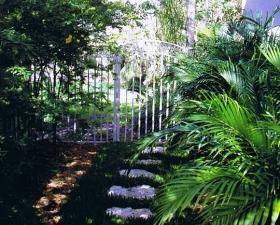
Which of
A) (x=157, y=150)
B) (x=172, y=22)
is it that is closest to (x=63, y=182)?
(x=157, y=150)

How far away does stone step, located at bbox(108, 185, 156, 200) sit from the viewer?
5.48 metres

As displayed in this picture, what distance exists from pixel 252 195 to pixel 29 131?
4.36 m

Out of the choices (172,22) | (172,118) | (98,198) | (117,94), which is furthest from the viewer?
(172,22)

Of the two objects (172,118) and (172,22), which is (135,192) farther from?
(172,22)

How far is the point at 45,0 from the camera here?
244 inches

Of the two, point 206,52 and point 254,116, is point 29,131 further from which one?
point 254,116

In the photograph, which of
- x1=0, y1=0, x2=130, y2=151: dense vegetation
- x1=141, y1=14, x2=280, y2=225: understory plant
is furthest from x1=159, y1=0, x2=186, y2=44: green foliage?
x1=141, y1=14, x2=280, y2=225: understory plant

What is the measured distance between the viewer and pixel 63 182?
625 cm

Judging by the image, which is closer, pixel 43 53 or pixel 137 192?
pixel 137 192

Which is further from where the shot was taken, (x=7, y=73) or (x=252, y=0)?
(x=252, y=0)

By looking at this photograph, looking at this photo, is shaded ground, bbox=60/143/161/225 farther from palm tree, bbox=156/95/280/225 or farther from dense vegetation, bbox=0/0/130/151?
palm tree, bbox=156/95/280/225

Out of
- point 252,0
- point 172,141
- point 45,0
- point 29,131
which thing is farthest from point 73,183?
point 252,0

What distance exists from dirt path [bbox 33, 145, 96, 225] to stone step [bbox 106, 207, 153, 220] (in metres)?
0.57

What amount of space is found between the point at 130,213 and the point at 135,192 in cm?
70
